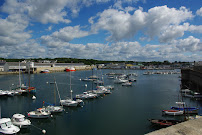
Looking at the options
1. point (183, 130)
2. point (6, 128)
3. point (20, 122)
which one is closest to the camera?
point (183, 130)

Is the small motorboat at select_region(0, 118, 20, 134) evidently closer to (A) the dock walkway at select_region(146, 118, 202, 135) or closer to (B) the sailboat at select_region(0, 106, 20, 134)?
(B) the sailboat at select_region(0, 106, 20, 134)

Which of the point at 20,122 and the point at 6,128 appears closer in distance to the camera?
the point at 6,128

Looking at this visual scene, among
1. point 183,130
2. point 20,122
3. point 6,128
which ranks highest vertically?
point 183,130

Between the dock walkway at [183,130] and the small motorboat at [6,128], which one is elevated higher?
the dock walkway at [183,130]

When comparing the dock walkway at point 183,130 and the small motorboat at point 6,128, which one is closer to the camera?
the dock walkway at point 183,130

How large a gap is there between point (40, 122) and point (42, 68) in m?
91.5

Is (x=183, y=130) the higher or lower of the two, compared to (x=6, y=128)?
higher

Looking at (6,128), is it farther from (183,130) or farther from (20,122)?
(183,130)

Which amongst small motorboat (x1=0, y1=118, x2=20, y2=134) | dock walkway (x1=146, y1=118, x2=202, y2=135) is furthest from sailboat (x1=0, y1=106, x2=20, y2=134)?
dock walkway (x1=146, y1=118, x2=202, y2=135)

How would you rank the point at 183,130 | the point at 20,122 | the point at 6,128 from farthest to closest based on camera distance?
the point at 20,122
the point at 6,128
the point at 183,130

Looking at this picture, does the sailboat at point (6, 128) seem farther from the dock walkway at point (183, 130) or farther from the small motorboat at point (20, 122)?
the dock walkway at point (183, 130)

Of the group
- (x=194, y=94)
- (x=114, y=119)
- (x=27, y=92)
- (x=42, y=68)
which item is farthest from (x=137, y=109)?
(x=42, y=68)

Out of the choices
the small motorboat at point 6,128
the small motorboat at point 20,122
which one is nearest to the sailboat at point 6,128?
the small motorboat at point 6,128

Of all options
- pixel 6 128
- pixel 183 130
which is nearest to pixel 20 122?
pixel 6 128
